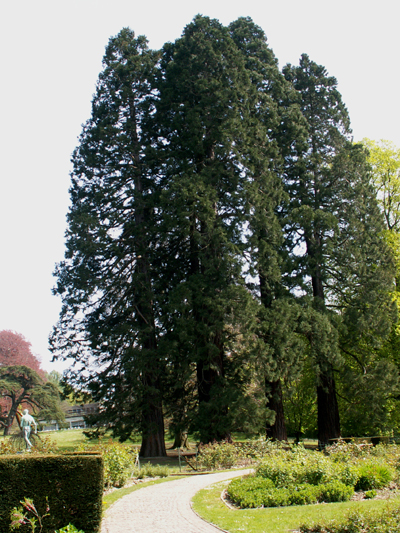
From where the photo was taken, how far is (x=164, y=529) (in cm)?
704

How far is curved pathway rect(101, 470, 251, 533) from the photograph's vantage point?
7.12 metres

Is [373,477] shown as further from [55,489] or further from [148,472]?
[148,472]

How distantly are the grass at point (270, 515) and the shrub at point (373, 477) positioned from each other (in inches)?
60.7

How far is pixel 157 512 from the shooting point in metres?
8.33

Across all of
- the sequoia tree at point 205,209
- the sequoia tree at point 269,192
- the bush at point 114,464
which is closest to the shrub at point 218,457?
the sequoia tree at point 205,209

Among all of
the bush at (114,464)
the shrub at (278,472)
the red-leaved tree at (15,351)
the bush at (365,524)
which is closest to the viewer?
the bush at (365,524)

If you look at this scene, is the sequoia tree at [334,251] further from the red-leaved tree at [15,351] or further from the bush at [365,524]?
the red-leaved tree at [15,351]

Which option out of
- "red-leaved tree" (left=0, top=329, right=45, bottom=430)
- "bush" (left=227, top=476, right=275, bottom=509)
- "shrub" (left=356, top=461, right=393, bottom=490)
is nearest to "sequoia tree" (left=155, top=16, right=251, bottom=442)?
"bush" (left=227, top=476, right=275, bottom=509)

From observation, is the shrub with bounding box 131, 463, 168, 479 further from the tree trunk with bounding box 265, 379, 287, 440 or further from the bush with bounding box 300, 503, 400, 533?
the bush with bounding box 300, 503, 400, 533

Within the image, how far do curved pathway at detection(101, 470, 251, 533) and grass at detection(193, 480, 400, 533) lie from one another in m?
0.25

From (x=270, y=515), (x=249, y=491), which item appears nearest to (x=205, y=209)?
(x=249, y=491)

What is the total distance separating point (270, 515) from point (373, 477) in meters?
3.15

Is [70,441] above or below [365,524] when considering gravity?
below

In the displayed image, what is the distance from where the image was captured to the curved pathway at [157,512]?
7.12 metres
